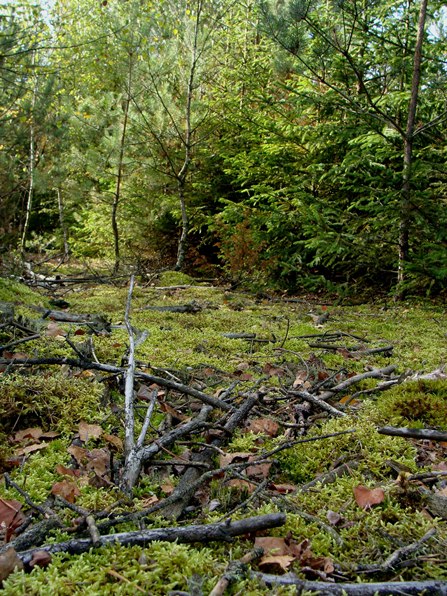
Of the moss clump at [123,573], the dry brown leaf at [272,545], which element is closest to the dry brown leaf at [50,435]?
the moss clump at [123,573]

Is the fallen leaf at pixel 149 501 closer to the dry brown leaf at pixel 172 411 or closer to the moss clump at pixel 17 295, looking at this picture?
the dry brown leaf at pixel 172 411

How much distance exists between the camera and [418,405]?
96.7 inches

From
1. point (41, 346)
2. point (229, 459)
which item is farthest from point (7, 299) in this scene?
point (229, 459)

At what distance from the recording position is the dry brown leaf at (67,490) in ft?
5.30

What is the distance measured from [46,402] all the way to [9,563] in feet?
3.86

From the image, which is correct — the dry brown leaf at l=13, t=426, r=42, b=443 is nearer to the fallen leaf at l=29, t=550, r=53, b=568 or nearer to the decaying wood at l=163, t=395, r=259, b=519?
the decaying wood at l=163, t=395, r=259, b=519

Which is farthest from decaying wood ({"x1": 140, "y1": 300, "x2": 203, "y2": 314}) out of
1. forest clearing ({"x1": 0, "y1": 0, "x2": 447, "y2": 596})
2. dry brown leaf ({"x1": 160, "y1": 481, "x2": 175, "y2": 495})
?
dry brown leaf ({"x1": 160, "y1": 481, "x2": 175, "y2": 495})

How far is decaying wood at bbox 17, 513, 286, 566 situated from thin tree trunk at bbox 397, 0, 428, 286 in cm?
593

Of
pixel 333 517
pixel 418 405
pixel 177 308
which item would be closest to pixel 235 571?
pixel 333 517

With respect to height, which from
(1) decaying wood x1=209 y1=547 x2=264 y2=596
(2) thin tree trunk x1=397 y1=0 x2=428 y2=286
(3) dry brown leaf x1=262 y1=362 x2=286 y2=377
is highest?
(2) thin tree trunk x1=397 y1=0 x2=428 y2=286

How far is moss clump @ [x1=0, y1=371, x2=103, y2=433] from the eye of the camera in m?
2.17

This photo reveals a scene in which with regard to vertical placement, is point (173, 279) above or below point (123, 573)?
above

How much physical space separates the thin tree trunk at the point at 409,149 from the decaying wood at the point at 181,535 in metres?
5.93

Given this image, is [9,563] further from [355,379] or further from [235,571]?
[355,379]
